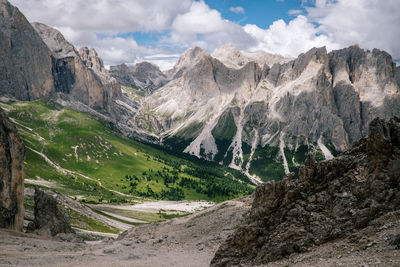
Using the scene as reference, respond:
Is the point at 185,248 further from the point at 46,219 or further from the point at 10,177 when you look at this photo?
the point at 10,177

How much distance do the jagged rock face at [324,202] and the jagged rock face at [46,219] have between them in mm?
42132

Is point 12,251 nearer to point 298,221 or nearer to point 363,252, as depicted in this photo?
point 298,221

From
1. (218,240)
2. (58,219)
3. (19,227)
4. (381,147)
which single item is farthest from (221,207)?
(381,147)

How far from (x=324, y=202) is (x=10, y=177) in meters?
49.3

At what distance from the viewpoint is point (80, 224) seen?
9231cm

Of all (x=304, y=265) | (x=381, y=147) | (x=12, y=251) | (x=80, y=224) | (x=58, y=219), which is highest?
(x=381, y=147)

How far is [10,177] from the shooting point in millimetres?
53562

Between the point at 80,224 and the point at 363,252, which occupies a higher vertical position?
the point at 363,252

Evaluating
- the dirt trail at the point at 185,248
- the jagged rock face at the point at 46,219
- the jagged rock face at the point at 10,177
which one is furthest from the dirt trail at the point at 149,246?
the jagged rock face at the point at 46,219

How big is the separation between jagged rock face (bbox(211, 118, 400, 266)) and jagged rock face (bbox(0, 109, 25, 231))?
3712cm

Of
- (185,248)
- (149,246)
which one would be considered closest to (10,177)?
(149,246)

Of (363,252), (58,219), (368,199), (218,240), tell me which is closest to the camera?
(363,252)

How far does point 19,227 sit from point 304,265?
50775mm

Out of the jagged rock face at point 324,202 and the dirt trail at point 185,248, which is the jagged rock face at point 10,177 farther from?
the jagged rock face at point 324,202
